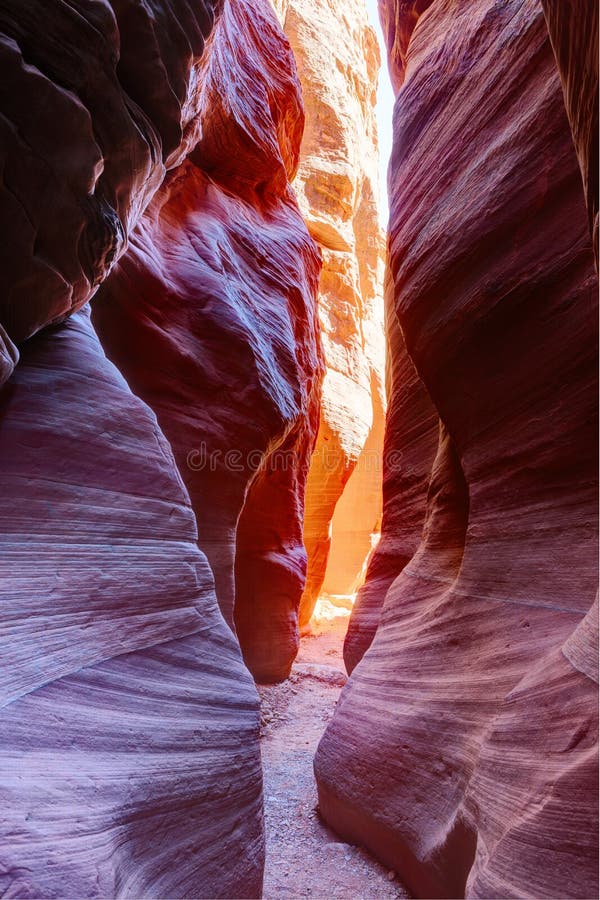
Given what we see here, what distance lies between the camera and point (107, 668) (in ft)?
8.30

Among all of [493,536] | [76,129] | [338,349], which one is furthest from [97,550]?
[338,349]

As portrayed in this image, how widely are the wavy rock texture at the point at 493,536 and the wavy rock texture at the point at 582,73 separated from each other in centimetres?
123

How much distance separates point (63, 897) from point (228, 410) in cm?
514

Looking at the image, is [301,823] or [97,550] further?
[301,823]

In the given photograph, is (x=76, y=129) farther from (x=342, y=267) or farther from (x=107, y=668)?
(x=342, y=267)

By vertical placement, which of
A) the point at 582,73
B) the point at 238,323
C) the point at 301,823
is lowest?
the point at 301,823

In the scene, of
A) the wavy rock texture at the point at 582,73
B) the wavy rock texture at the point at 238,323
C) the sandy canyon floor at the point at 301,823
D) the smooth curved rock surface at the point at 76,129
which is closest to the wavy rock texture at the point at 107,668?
the smooth curved rock surface at the point at 76,129

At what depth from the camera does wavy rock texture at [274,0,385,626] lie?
14479mm

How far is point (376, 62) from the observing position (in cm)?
2145

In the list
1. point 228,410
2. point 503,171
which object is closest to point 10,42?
point 503,171

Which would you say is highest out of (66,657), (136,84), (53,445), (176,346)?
(136,84)

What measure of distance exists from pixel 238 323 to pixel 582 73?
470cm

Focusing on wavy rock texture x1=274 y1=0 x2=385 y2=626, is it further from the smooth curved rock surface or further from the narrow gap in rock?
the smooth curved rock surface

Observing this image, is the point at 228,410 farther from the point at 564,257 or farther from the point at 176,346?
the point at 564,257
